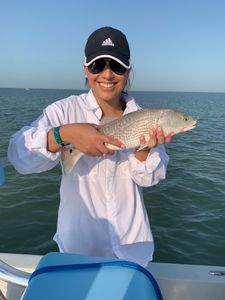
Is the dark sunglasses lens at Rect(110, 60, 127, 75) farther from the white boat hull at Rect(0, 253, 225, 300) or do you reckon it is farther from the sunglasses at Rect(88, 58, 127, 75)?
the white boat hull at Rect(0, 253, 225, 300)

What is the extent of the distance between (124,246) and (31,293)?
4.03 ft

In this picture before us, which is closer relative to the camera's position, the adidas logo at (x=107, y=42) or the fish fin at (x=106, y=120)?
the adidas logo at (x=107, y=42)

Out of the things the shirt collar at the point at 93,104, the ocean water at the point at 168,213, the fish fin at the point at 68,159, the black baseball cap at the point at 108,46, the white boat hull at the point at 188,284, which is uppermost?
the black baseball cap at the point at 108,46

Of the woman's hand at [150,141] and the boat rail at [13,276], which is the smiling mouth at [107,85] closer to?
the woman's hand at [150,141]

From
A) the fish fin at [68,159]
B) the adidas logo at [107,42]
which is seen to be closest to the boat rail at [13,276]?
the fish fin at [68,159]

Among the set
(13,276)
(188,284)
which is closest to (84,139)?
(13,276)

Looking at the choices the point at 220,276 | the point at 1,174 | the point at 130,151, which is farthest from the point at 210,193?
the point at 1,174

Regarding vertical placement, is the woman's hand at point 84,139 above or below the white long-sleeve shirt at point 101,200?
above

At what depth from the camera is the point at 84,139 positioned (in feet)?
7.72

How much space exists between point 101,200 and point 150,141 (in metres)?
0.56

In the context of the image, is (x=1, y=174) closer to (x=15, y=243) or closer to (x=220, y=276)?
(x=220, y=276)

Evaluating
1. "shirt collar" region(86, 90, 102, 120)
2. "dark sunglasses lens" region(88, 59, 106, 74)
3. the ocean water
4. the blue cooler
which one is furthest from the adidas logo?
the ocean water

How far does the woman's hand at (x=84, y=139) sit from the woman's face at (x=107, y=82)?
11.2 inches

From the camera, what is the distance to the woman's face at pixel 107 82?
247 centimetres
